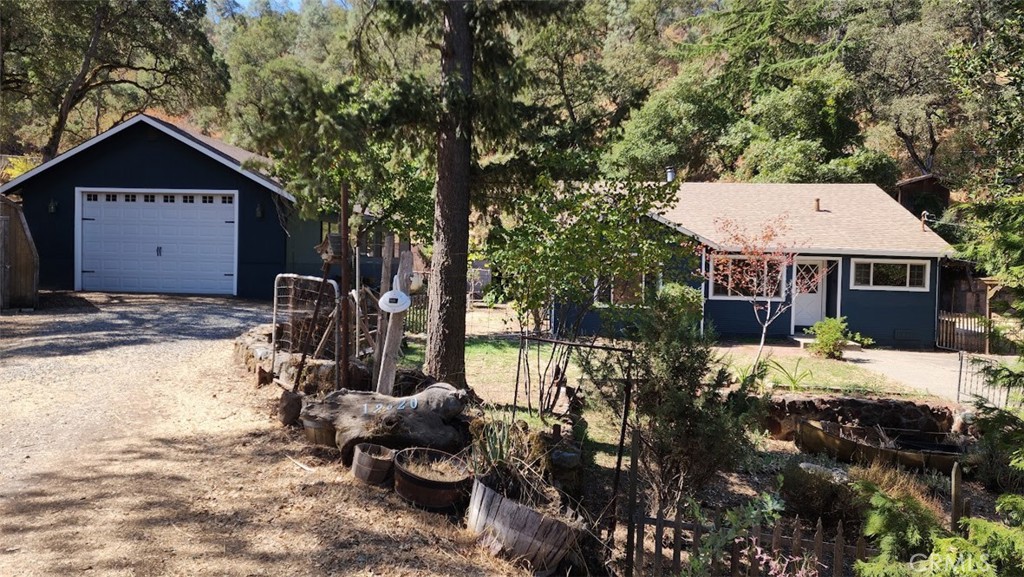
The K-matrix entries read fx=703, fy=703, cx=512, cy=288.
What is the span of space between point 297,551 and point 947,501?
23.1ft

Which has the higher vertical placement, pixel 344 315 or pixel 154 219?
pixel 154 219

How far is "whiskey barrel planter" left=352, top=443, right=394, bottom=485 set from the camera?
5.34 metres

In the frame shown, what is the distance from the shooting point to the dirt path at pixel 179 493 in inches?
164

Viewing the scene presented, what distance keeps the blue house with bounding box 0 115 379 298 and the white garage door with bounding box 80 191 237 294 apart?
2 centimetres

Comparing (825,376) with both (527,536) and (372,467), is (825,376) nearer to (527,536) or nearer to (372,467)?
(527,536)

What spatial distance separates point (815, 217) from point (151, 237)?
17249 millimetres

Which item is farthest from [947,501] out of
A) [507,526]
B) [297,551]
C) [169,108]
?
[169,108]

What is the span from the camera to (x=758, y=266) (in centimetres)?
1541

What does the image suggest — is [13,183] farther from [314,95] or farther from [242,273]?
[314,95]

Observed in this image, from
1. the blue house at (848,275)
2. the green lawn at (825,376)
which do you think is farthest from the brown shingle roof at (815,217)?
the green lawn at (825,376)

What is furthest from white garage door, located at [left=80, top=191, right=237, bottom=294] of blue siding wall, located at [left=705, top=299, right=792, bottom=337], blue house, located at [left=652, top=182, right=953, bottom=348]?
blue siding wall, located at [left=705, top=299, right=792, bottom=337]

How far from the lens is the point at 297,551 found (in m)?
4.32

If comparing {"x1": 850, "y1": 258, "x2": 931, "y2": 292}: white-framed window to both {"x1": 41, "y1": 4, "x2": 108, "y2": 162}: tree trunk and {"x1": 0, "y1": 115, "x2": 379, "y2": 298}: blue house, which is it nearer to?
{"x1": 0, "y1": 115, "x2": 379, "y2": 298}: blue house

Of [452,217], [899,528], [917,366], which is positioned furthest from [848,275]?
[899,528]
